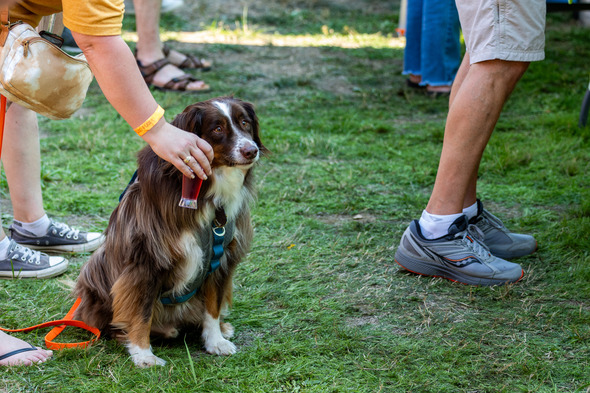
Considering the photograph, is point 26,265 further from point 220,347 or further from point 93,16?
point 93,16

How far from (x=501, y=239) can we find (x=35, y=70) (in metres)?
2.23

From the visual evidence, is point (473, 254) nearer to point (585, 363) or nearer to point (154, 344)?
point (585, 363)

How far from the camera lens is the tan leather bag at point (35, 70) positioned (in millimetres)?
1995

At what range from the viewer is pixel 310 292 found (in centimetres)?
271

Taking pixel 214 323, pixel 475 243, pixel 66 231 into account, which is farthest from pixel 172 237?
pixel 475 243

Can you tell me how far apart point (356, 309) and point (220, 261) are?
0.65 meters

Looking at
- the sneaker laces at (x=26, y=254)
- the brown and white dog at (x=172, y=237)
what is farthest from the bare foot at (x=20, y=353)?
the sneaker laces at (x=26, y=254)

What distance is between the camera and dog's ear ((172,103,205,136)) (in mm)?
2121

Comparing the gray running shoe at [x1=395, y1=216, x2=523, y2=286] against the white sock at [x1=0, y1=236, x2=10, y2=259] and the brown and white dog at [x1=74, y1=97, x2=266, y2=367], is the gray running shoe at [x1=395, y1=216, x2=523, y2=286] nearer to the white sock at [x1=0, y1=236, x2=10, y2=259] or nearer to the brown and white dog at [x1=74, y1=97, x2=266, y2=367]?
the brown and white dog at [x1=74, y1=97, x2=266, y2=367]

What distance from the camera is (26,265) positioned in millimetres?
2824

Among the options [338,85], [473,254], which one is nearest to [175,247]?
[473,254]

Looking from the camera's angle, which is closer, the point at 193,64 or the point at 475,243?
the point at 475,243

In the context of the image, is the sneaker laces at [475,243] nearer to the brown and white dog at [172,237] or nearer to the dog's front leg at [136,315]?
the brown and white dog at [172,237]

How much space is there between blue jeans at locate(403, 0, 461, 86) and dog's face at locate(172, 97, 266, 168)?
3893 mm
